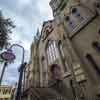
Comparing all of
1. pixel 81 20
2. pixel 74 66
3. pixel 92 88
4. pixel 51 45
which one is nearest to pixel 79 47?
pixel 74 66

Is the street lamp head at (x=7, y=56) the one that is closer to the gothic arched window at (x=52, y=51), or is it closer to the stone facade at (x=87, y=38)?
the stone facade at (x=87, y=38)

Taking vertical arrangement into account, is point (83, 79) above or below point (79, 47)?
below

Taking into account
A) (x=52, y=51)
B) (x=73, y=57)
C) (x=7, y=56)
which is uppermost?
(x=52, y=51)

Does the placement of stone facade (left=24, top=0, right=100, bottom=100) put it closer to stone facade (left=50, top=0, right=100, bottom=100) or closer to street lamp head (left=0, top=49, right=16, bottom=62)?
stone facade (left=50, top=0, right=100, bottom=100)

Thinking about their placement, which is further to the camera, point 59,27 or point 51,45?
point 51,45

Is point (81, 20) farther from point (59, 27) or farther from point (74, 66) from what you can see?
point (74, 66)

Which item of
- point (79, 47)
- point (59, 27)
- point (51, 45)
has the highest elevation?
point (59, 27)

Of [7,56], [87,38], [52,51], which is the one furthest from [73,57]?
[7,56]

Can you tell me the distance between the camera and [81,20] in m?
13.4

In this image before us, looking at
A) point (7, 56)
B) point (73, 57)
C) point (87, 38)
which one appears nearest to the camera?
point (7, 56)

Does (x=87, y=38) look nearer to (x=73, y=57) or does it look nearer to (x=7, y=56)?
(x=73, y=57)

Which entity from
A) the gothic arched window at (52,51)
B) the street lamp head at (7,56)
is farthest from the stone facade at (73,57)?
the street lamp head at (7,56)

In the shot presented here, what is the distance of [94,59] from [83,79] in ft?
6.67

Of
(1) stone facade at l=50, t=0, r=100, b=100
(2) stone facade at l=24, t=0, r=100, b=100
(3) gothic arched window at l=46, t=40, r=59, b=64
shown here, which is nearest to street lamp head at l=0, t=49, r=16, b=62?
(2) stone facade at l=24, t=0, r=100, b=100
